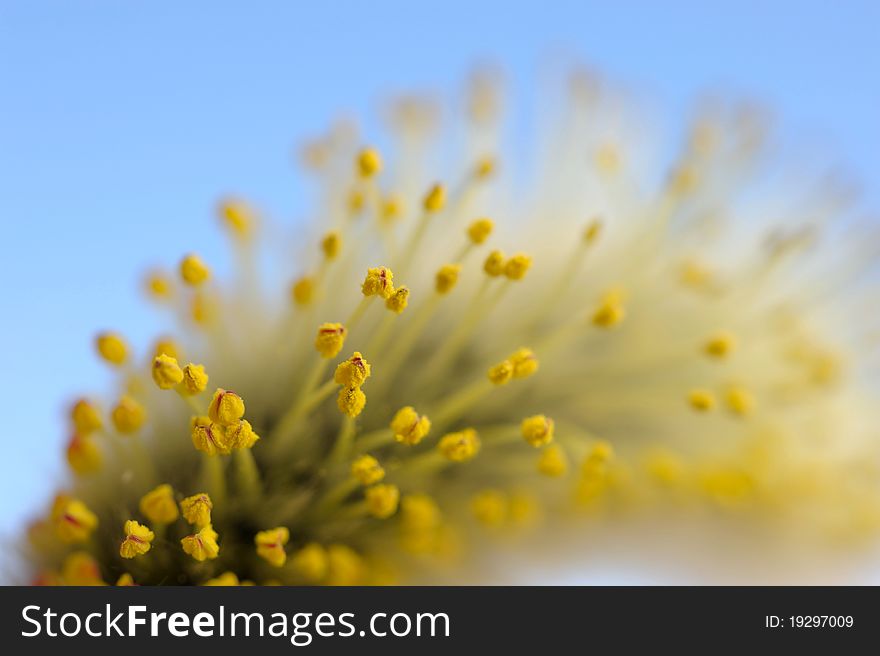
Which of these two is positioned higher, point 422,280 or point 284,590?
point 422,280

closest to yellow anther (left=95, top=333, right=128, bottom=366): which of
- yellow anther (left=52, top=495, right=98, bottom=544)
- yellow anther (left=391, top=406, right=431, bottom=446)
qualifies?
yellow anther (left=52, top=495, right=98, bottom=544)

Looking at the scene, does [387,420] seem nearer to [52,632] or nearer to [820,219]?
[52,632]

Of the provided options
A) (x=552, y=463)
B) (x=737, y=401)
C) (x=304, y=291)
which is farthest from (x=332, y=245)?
(x=737, y=401)

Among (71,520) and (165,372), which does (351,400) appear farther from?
(71,520)

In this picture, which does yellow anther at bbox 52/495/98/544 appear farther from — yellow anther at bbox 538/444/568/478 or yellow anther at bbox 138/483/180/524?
yellow anther at bbox 538/444/568/478

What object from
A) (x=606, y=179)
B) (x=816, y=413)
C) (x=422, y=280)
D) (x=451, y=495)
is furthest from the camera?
(x=606, y=179)

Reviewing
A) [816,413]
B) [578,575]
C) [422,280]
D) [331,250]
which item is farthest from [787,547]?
[331,250]
